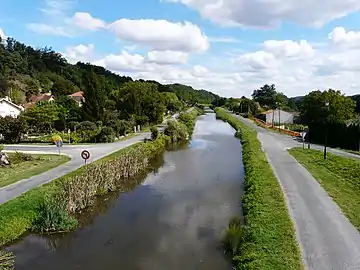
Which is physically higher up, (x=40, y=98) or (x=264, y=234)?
(x=40, y=98)

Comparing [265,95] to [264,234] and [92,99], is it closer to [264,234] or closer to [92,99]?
[92,99]

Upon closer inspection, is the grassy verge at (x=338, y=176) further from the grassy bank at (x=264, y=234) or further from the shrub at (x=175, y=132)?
the shrub at (x=175, y=132)

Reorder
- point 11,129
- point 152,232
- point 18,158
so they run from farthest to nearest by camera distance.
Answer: point 11,129 → point 18,158 → point 152,232

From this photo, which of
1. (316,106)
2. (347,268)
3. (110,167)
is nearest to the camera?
(347,268)

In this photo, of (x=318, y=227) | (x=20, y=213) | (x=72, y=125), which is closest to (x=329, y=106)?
(x=72, y=125)

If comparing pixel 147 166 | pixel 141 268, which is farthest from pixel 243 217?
pixel 147 166

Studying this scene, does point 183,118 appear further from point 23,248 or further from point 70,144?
point 23,248
